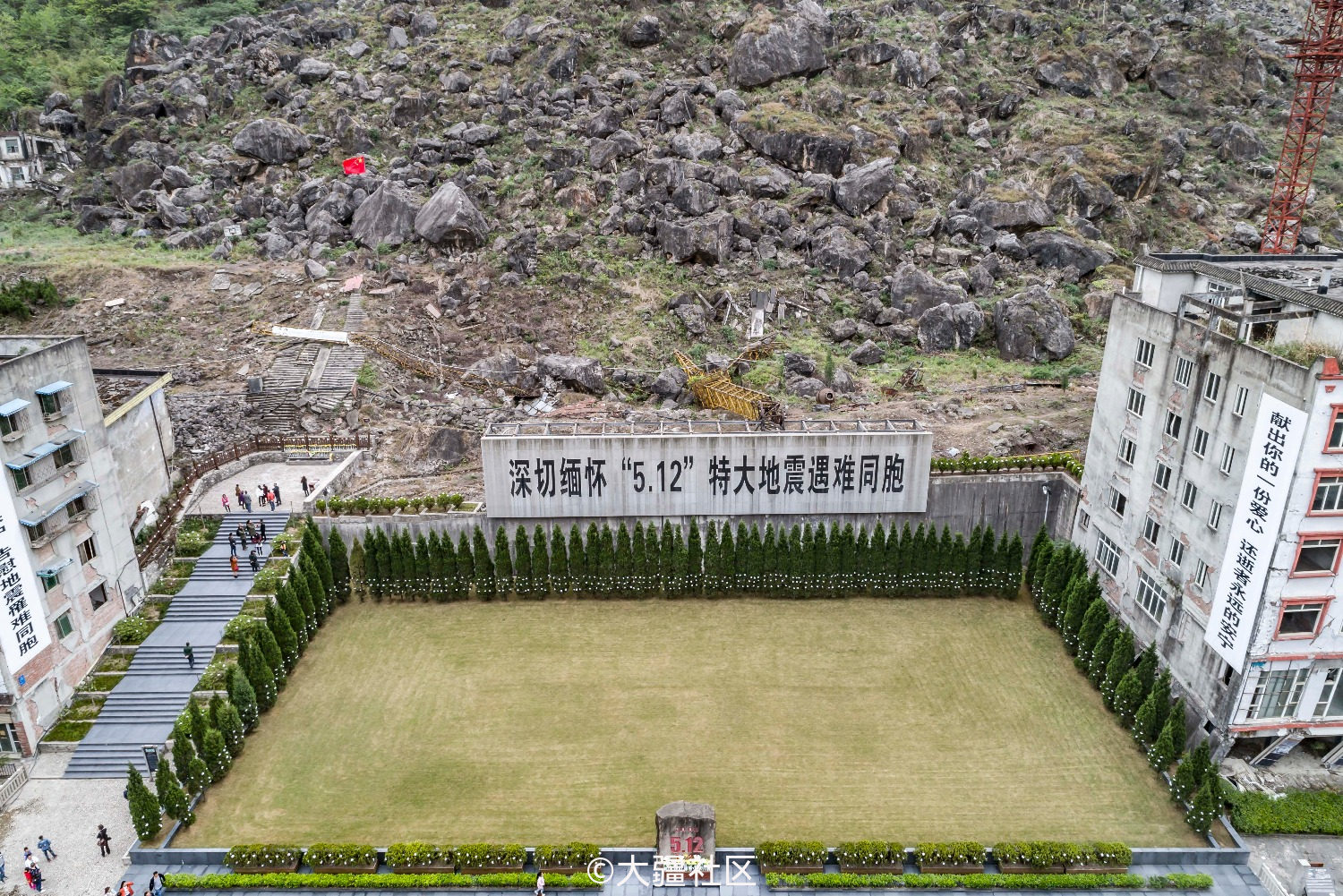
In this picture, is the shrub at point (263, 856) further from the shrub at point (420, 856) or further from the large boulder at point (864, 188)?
the large boulder at point (864, 188)

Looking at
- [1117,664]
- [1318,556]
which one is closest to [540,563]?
[1117,664]

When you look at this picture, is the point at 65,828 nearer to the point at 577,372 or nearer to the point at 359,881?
the point at 359,881

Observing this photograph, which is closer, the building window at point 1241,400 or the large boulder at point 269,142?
the building window at point 1241,400

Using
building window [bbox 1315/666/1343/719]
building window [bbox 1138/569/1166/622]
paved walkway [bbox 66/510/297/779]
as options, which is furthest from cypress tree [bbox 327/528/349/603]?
building window [bbox 1315/666/1343/719]

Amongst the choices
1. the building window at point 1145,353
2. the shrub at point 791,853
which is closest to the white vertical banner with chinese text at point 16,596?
the shrub at point 791,853

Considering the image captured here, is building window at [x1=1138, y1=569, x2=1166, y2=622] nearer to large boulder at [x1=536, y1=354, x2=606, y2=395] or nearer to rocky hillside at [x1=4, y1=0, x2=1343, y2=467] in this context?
rocky hillside at [x1=4, y1=0, x2=1343, y2=467]

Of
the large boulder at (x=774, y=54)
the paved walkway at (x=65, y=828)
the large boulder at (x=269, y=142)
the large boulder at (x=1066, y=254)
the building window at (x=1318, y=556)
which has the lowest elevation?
the paved walkway at (x=65, y=828)
